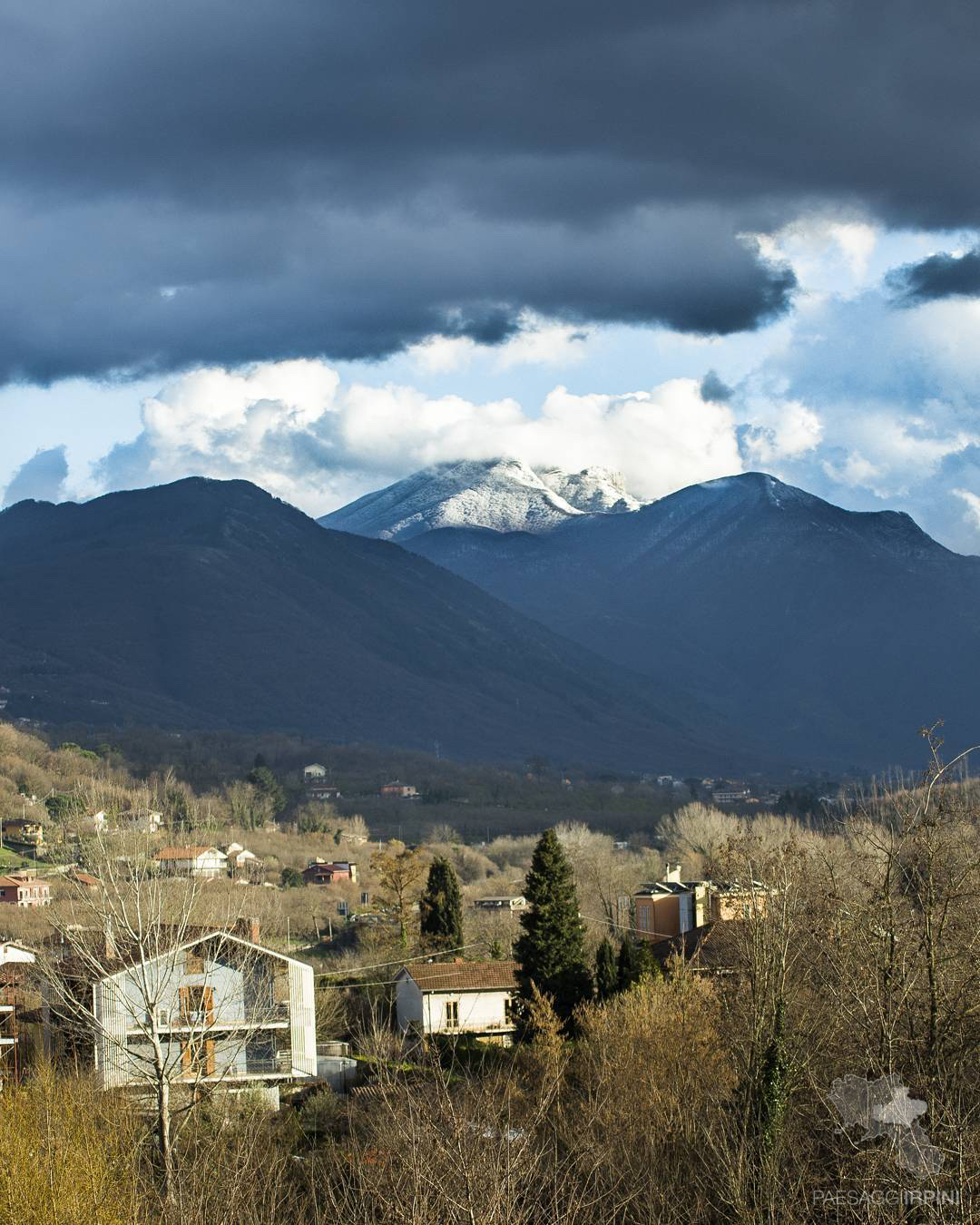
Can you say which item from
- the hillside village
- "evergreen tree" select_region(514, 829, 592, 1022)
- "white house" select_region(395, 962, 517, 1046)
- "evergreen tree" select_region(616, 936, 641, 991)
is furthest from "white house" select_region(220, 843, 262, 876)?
"evergreen tree" select_region(616, 936, 641, 991)

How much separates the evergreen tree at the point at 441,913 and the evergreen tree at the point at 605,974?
22.4m

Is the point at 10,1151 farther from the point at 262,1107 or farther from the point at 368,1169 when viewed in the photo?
the point at 262,1107

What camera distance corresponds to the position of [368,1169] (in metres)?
35.2

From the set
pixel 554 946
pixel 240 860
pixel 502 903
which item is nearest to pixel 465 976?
pixel 554 946

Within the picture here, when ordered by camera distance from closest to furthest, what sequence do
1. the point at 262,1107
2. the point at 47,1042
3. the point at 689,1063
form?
the point at 689,1063
the point at 262,1107
the point at 47,1042

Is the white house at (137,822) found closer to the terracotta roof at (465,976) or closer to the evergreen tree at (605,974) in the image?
the terracotta roof at (465,976)

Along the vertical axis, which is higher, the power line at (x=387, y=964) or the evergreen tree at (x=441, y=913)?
the evergreen tree at (x=441, y=913)

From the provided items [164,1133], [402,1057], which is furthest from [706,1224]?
[402,1057]

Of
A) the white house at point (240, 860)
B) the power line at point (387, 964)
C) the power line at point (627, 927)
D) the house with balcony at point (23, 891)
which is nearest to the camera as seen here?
the power line at point (387, 964)

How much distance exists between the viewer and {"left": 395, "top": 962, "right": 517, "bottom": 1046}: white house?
225 ft

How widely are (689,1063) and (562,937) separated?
22.1 meters

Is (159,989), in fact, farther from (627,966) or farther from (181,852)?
(181,852)

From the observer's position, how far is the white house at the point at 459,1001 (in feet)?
225

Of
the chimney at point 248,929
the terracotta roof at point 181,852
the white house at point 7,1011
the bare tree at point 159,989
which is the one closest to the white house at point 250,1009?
the bare tree at point 159,989
